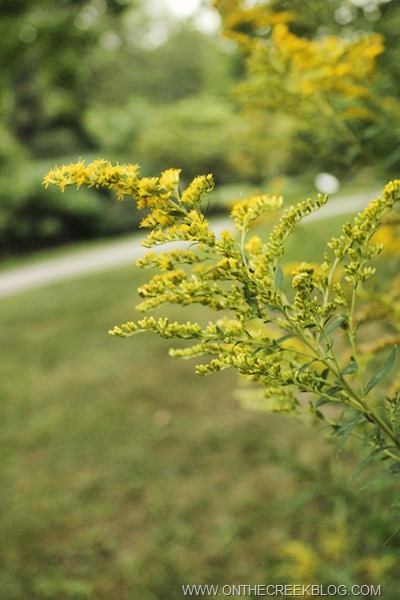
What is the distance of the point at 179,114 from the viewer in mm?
22609

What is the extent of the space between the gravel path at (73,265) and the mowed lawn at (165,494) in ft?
21.1

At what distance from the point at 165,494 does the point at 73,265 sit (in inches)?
430

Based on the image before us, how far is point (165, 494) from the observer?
3.60 metres

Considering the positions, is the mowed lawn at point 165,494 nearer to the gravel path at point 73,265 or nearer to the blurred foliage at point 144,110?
the blurred foliage at point 144,110

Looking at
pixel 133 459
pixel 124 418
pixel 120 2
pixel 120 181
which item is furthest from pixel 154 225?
pixel 120 2

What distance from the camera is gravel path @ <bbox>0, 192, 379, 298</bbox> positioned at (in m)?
12.2

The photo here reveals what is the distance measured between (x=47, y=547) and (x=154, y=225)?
2903mm

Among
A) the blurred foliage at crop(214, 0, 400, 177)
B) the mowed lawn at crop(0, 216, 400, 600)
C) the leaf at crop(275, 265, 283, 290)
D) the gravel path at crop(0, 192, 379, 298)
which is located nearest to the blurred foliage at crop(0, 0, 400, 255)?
the blurred foliage at crop(214, 0, 400, 177)

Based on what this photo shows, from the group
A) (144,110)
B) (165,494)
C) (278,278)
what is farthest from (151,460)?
(144,110)

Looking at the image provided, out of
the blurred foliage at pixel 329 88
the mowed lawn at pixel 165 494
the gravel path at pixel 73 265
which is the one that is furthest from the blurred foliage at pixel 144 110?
the gravel path at pixel 73 265

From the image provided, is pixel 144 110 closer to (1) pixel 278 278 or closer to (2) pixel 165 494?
(2) pixel 165 494

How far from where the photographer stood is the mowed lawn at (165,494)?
2.69 m

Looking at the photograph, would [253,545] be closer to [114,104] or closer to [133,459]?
[133,459]

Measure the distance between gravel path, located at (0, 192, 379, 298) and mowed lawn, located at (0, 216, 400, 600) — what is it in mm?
6441
